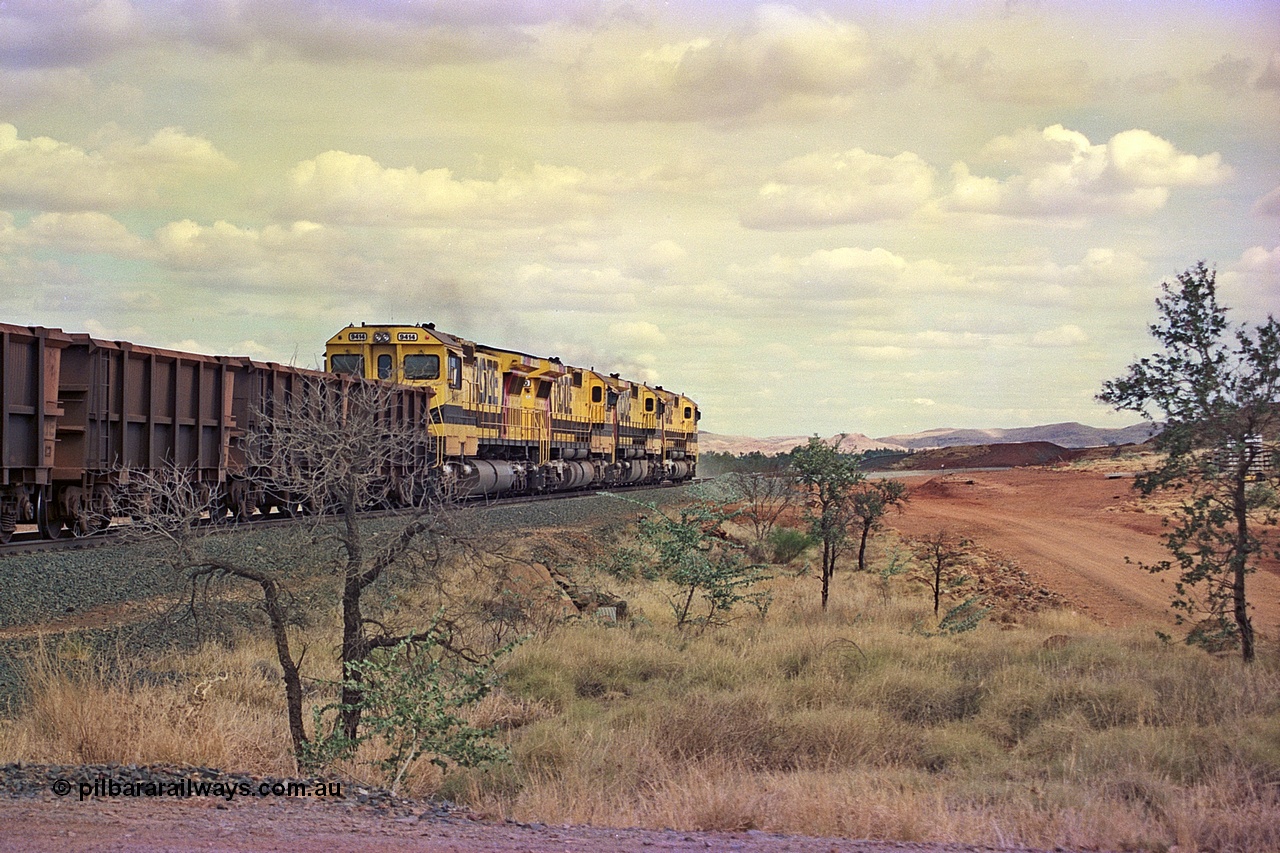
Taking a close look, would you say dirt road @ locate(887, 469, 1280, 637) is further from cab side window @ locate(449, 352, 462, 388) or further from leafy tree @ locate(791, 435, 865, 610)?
cab side window @ locate(449, 352, 462, 388)

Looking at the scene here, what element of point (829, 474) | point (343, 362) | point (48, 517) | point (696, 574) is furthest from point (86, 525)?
point (829, 474)

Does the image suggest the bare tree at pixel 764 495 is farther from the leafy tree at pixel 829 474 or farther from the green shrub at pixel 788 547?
the leafy tree at pixel 829 474

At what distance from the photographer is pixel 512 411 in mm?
33750

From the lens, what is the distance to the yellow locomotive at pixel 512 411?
28562 mm

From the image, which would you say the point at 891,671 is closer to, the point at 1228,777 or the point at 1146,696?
the point at 1146,696

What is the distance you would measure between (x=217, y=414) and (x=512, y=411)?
13.3 metres

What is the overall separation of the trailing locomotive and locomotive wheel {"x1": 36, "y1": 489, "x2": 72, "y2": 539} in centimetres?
2

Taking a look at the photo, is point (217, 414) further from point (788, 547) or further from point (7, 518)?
point (788, 547)

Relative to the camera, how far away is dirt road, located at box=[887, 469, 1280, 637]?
71.6ft

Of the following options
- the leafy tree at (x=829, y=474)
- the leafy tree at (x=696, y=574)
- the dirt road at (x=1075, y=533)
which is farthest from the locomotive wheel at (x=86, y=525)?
the dirt road at (x=1075, y=533)

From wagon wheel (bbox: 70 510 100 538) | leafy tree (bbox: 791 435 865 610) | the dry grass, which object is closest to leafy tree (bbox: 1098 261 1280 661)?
the dry grass

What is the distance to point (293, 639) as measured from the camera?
42.2 ft

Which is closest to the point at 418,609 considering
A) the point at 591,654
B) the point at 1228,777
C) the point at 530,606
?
the point at 530,606

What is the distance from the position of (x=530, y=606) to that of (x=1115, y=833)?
9304 mm
